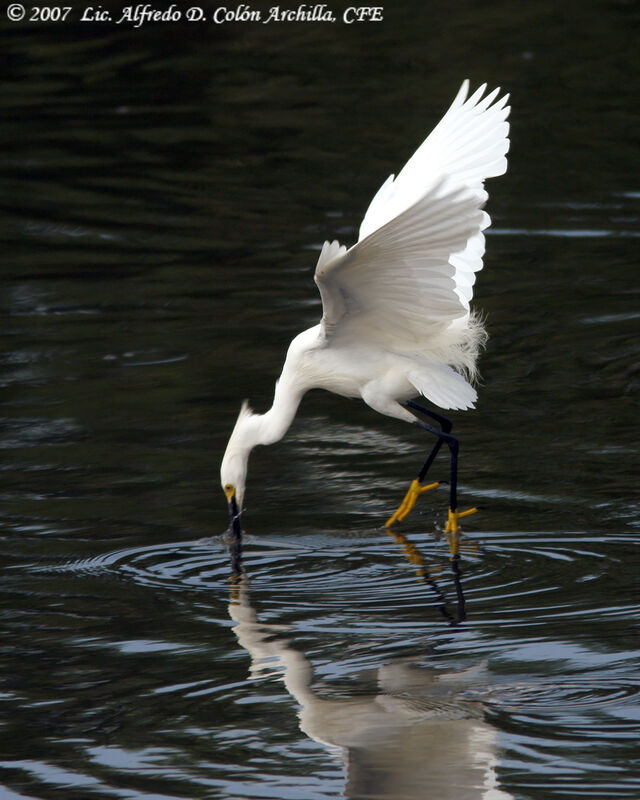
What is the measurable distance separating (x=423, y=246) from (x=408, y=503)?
1.59 meters

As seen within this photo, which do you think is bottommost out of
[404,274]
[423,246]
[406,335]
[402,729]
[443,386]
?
[402,729]

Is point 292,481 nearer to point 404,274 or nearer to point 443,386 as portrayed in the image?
point 443,386

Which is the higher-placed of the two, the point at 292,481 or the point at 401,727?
the point at 292,481

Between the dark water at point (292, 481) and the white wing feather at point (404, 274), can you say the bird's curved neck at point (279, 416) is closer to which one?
the dark water at point (292, 481)

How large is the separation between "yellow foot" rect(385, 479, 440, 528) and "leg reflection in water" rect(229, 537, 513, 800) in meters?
1.40

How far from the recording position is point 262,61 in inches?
733

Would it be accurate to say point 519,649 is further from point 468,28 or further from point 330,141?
point 468,28

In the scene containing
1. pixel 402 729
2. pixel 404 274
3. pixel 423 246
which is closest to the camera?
pixel 402 729

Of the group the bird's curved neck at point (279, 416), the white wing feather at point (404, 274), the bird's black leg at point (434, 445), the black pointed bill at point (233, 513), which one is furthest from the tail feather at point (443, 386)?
the black pointed bill at point (233, 513)

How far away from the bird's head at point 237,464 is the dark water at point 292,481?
160mm

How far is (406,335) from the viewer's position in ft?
24.6

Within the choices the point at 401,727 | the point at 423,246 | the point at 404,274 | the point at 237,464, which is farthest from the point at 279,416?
the point at 401,727

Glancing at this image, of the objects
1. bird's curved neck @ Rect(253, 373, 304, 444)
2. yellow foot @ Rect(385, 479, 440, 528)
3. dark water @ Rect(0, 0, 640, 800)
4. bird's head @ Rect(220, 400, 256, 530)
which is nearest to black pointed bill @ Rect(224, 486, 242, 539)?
bird's head @ Rect(220, 400, 256, 530)

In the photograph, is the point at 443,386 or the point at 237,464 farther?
the point at 237,464
